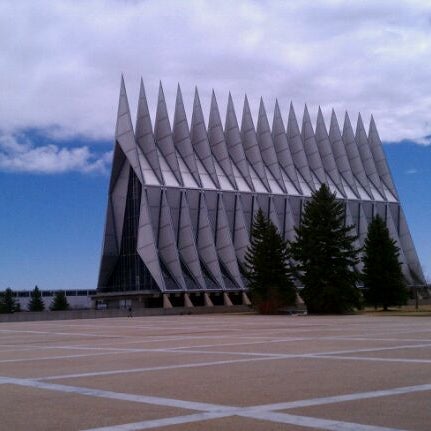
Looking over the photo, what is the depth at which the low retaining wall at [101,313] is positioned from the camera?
45.2m

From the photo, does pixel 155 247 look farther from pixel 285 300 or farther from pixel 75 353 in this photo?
pixel 75 353

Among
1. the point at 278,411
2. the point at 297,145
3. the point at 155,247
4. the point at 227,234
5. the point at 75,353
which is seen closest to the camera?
the point at 278,411

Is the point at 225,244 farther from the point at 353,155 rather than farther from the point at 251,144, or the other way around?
the point at 353,155

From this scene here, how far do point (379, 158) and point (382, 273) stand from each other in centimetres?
3379

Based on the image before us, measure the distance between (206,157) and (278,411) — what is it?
58041mm

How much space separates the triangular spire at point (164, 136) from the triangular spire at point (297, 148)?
17.0m

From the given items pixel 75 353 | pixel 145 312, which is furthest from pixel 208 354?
pixel 145 312

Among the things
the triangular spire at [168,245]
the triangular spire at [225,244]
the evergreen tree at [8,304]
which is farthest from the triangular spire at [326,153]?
the evergreen tree at [8,304]

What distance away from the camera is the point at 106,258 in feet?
206

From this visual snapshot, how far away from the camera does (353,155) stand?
76250 mm

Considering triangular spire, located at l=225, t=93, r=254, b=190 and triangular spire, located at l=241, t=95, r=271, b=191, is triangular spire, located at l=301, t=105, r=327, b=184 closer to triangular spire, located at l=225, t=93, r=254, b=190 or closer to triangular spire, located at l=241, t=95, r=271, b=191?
triangular spire, located at l=241, t=95, r=271, b=191

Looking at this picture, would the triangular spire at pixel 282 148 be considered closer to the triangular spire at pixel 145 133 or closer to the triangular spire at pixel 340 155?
the triangular spire at pixel 340 155

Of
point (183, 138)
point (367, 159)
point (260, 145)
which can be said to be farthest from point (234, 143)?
point (367, 159)

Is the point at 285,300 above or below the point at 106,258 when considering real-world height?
below
